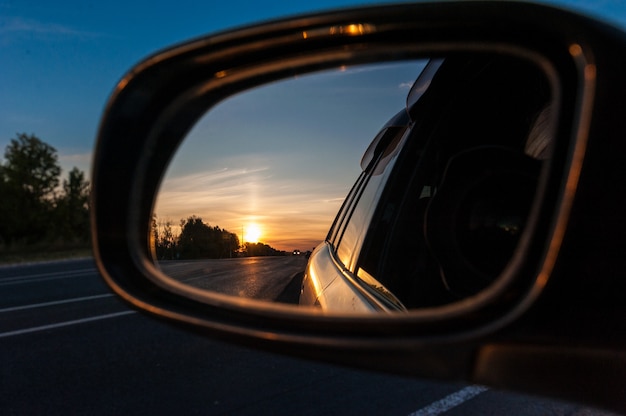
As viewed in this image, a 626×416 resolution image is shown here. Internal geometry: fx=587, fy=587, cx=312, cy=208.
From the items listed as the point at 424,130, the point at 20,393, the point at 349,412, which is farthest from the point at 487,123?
the point at 20,393

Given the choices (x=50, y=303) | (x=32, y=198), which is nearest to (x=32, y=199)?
(x=32, y=198)

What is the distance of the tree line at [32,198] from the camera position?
50125 mm

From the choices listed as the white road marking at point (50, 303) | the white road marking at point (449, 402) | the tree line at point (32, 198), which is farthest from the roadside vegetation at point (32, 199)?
the white road marking at point (449, 402)

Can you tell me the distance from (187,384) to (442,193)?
4.23 metres

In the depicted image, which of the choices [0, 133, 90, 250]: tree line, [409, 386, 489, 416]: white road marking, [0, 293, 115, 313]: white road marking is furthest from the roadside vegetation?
[409, 386, 489, 416]: white road marking

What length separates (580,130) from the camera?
767 millimetres

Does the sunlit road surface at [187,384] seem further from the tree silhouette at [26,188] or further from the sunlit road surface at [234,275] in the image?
the tree silhouette at [26,188]

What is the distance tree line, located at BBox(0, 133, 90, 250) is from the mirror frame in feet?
165

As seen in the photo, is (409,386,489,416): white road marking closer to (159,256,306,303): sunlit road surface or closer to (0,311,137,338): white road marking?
(159,256,306,303): sunlit road surface

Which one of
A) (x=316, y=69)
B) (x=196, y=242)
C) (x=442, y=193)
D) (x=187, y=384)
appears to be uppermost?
(x=316, y=69)

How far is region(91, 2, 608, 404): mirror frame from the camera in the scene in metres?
0.81

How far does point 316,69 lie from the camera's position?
4.44 feet

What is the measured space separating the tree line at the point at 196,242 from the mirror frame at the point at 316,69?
0.14 m

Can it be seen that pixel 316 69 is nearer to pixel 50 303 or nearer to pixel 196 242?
pixel 196 242
